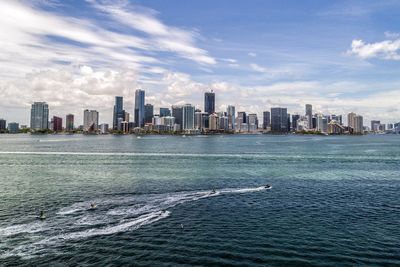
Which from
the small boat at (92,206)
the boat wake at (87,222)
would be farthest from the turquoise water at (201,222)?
the small boat at (92,206)

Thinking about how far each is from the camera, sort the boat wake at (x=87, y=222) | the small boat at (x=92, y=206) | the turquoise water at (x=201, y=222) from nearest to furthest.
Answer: the turquoise water at (x=201, y=222)
the boat wake at (x=87, y=222)
the small boat at (x=92, y=206)

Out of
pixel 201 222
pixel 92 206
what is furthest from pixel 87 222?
pixel 201 222

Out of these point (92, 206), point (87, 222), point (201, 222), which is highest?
point (92, 206)

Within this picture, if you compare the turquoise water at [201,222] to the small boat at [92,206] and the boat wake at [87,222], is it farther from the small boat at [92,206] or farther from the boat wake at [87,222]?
the small boat at [92,206]

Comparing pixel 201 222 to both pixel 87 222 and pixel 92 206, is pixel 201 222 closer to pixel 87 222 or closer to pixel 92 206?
pixel 87 222

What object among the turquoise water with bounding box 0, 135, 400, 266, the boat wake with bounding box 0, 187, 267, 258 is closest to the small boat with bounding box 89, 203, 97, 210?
the boat wake with bounding box 0, 187, 267, 258

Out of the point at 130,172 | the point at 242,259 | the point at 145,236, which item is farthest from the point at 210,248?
the point at 130,172

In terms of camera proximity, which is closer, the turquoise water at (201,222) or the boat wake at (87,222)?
the turquoise water at (201,222)

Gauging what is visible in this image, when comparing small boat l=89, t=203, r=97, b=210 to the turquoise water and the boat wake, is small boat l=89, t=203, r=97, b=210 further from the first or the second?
the turquoise water
